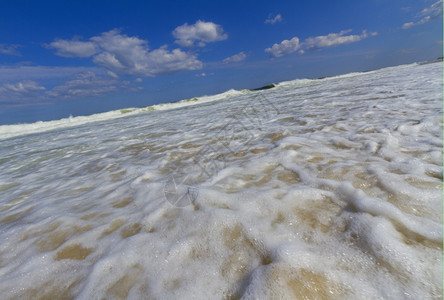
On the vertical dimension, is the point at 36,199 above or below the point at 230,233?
below

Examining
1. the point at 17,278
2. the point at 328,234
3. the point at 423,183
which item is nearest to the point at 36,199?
the point at 17,278

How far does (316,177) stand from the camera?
2.07 meters

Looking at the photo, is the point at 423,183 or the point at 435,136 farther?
the point at 435,136

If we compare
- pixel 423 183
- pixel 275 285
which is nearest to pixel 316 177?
pixel 423 183

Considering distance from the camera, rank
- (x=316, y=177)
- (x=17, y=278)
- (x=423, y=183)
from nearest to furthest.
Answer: (x=17, y=278) < (x=423, y=183) < (x=316, y=177)

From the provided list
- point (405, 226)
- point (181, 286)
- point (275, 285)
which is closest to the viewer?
point (275, 285)

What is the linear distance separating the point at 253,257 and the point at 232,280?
0.59 ft

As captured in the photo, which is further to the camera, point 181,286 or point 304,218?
point 304,218

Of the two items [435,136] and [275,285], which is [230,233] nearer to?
[275,285]

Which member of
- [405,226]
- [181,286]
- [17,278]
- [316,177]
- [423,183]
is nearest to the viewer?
[181,286]

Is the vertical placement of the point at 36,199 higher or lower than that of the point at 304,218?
lower

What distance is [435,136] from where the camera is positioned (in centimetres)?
263

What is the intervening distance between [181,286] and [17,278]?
110 centimetres

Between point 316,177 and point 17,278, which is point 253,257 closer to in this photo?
point 316,177
